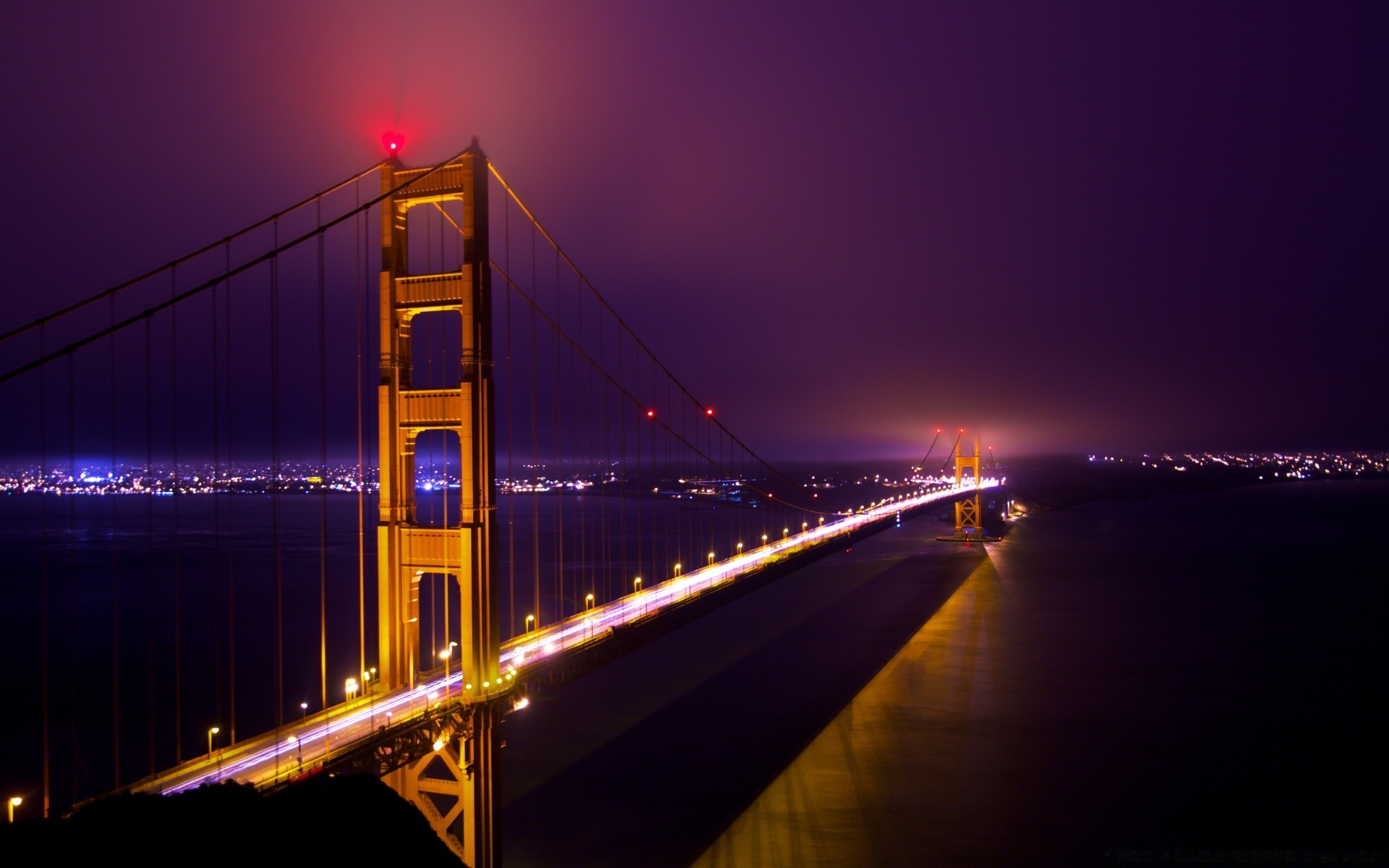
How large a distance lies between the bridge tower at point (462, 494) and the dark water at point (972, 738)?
2.52 metres

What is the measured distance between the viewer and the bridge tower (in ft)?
29.7

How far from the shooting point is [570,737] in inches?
612

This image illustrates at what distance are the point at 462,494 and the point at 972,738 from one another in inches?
435

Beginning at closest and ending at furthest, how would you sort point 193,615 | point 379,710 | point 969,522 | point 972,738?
point 379,710 → point 972,738 → point 193,615 → point 969,522

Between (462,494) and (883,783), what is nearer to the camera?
(462,494)

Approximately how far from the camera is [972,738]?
14930 mm

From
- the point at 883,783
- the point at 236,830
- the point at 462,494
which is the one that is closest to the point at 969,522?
the point at 883,783

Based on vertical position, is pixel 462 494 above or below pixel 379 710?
above

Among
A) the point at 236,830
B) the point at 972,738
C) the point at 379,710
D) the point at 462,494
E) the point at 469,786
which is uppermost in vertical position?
the point at 462,494

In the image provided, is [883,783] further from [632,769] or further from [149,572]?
[149,572]

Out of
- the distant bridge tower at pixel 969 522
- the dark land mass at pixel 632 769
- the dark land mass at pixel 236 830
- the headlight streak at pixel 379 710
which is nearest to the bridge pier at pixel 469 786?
the headlight streak at pixel 379 710

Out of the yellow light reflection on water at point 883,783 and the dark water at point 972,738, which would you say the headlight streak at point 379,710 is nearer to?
the dark water at point 972,738

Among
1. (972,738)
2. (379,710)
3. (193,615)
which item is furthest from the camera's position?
(193,615)

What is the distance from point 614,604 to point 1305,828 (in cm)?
1304
